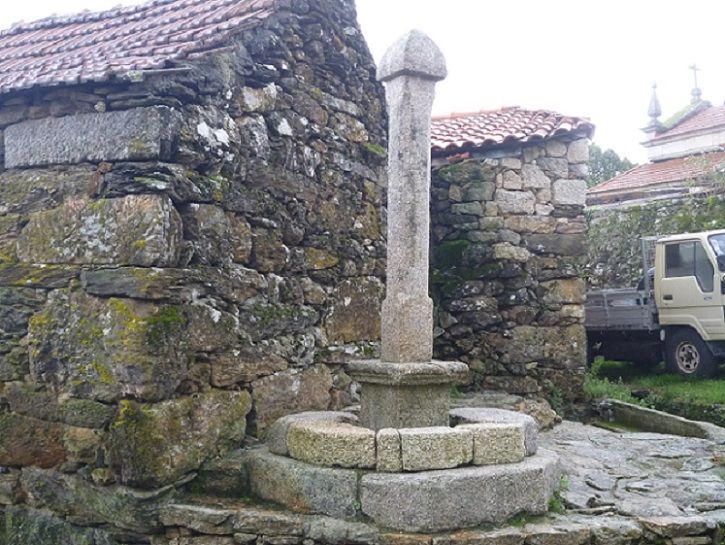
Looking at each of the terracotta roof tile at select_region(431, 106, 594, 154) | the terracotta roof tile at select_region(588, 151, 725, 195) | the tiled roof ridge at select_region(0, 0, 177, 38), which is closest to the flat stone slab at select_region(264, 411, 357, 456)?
the tiled roof ridge at select_region(0, 0, 177, 38)

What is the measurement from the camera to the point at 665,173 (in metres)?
16.7

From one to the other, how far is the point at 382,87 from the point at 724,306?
548cm

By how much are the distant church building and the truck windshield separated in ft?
12.3

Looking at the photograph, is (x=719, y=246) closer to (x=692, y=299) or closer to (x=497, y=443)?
(x=692, y=299)

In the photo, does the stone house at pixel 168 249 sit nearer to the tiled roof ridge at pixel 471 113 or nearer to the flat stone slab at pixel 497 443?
the flat stone slab at pixel 497 443

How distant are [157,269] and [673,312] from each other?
7706 mm

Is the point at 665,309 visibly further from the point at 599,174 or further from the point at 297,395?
the point at 599,174

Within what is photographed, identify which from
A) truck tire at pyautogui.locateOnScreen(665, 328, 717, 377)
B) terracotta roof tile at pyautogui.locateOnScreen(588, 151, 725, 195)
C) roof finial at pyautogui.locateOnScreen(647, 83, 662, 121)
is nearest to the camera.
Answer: truck tire at pyautogui.locateOnScreen(665, 328, 717, 377)

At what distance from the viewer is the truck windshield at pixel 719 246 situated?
8.94m

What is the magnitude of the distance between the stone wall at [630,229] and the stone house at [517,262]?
5.89 m

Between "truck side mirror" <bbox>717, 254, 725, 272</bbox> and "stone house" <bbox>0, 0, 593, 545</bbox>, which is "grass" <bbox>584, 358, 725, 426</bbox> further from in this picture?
"stone house" <bbox>0, 0, 593, 545</bbox>

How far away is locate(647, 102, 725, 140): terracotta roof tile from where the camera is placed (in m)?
20.3

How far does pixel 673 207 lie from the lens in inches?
509

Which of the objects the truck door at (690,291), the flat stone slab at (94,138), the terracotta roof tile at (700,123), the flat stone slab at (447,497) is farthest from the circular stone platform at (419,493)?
the terracotta roof tile at (700,123)
